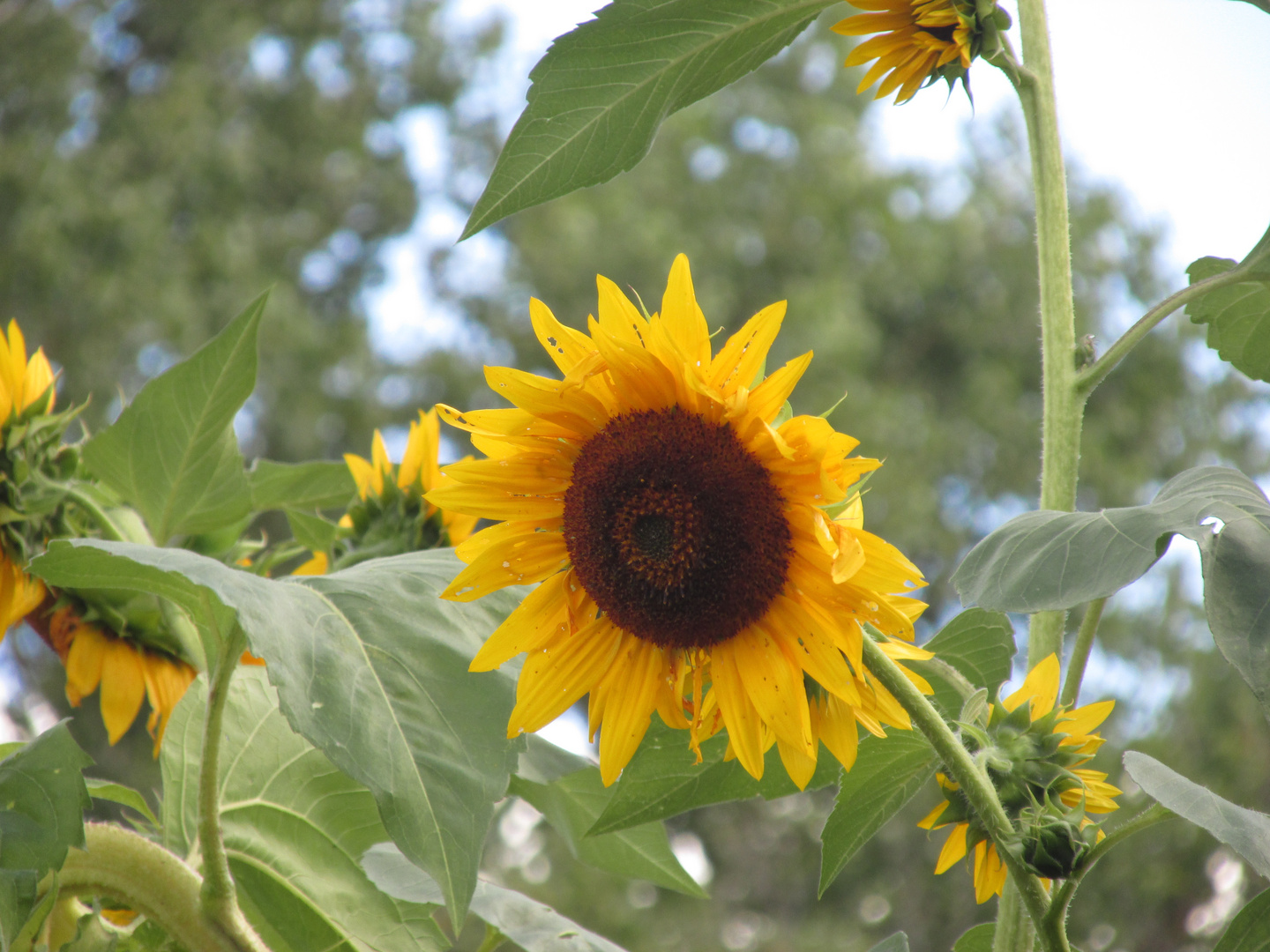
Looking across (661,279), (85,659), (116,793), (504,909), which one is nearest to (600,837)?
(504,909)

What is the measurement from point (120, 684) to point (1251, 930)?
71cm

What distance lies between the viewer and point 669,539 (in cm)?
55

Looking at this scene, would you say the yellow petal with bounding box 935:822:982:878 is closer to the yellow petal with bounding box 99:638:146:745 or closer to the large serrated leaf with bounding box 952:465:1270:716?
the large serrated leaf with bounding box 952:465:1270:716

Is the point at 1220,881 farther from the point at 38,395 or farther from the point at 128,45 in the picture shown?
the point at 128,45

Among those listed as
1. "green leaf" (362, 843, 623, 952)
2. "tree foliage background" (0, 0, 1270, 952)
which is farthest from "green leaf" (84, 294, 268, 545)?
"tree foliage background" (0, 0, 1270, 952)

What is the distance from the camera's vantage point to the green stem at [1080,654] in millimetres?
561

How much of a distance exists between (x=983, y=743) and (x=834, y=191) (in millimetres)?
10272

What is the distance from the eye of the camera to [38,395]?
2.62 ft

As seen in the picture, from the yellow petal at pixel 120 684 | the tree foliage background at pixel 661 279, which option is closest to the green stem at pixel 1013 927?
the yellow petal at pixel 120 684

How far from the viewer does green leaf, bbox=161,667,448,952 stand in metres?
0.66

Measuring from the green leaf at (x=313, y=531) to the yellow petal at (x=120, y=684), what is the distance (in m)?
0.14

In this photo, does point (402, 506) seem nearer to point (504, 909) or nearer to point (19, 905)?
point (504, 909)

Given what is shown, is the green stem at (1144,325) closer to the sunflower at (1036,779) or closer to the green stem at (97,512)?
the sunflower at (1036,779)

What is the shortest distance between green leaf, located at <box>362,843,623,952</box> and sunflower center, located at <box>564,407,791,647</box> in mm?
192
